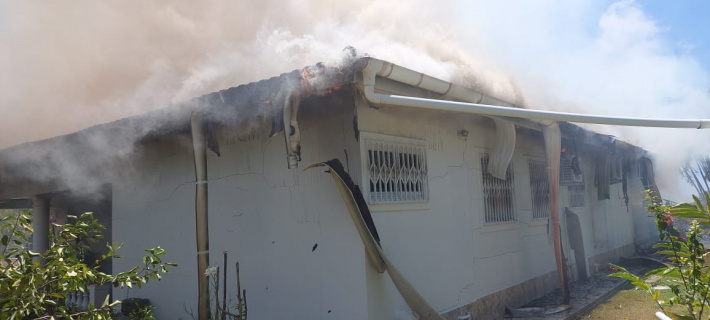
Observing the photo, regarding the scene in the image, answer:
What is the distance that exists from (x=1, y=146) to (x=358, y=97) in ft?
20.1

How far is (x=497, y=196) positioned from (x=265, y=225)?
3.73m

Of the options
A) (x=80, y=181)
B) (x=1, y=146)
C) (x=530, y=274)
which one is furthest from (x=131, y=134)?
(x=530, y=274)

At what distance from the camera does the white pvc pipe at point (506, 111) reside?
4.80m

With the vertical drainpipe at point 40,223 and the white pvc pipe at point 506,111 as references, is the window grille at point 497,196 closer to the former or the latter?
the white pvc pipe at point 506,111

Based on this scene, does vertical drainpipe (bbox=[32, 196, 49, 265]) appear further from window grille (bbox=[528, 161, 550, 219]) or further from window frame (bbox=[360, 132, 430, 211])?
window grille (bbox=[528, 161, 550, 219])

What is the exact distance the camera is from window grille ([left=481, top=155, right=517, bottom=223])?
769cm

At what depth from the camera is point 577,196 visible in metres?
11.2

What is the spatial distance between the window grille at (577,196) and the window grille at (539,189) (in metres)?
1.50

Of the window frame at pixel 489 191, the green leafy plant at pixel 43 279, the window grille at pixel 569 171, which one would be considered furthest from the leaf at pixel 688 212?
the window grille at pixel 569 171

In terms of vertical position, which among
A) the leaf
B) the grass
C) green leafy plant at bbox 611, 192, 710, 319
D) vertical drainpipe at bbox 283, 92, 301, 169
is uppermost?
vertical drainpipe at bbox 283, 92, 301, 169

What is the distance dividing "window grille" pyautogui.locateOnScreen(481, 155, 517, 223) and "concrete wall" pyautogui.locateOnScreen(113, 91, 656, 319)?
181 millimetres

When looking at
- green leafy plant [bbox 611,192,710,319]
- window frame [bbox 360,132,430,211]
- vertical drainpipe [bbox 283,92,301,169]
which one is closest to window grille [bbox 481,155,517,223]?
window frame [bbox 360,132,430,211]

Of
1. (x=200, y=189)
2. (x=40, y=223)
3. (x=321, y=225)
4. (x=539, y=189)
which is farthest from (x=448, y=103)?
(x=40, y=223)

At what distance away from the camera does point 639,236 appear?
52.3ft
